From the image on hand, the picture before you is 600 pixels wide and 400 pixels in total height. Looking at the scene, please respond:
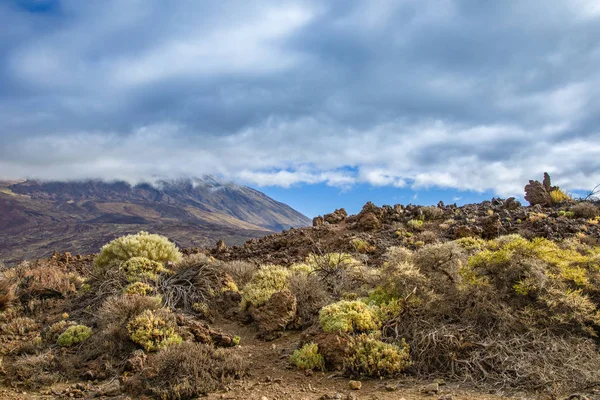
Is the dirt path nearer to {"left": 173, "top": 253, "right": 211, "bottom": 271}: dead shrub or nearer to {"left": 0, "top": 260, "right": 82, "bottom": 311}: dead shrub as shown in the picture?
{"left": 173, "top": 253, "right": 211, "bottom": 271}: dead shrub

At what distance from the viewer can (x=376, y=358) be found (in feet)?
16.0

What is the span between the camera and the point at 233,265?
10312mm

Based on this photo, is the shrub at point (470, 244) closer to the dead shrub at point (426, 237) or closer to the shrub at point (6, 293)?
the dead shrub at point (426, 237)

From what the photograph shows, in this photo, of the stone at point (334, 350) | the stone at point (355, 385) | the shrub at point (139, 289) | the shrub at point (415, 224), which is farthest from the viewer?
the shrub at point (415, 224)

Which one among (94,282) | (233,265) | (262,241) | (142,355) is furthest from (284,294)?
(262,241)

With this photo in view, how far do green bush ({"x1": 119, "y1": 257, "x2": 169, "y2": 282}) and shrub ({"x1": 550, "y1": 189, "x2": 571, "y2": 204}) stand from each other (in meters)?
15.9

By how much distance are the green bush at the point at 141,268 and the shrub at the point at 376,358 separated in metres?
5.91

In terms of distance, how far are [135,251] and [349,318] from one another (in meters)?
7.31

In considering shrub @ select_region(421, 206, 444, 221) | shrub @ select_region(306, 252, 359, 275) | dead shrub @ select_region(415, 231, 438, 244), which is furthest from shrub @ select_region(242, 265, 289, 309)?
shrub @ select_region(421, 206, 444, 221)

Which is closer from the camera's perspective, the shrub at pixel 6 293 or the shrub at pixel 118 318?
the shrub at pixel 118 318

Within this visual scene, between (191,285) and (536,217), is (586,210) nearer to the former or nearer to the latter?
(536,217)

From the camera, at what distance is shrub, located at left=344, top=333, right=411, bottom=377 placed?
480 cm

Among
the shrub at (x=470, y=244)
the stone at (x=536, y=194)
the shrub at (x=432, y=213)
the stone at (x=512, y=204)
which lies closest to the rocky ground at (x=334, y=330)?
the shrub at (x=470, y=244)

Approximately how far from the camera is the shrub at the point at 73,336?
6398mm
